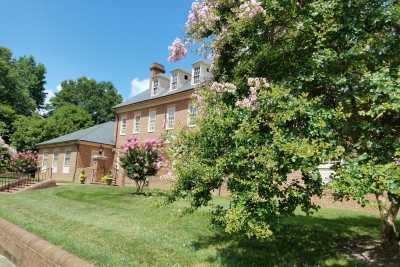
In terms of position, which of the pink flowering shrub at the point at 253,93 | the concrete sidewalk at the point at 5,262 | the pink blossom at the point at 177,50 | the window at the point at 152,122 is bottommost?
the concrete sidewalk at the point at 5,262

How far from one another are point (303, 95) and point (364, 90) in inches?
33.5

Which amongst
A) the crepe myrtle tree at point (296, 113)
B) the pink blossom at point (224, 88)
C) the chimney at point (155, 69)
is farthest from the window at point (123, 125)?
the pink blossom at point (224, 88)

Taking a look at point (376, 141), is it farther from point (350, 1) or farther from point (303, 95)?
point (350, 1)

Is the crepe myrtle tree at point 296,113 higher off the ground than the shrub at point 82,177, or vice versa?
the crepe myrtle tree at point 296,113

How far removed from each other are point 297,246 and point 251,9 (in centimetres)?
512

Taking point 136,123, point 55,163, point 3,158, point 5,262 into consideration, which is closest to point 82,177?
point 136,123

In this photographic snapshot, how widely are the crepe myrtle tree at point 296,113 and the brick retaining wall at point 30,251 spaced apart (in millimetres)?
2191

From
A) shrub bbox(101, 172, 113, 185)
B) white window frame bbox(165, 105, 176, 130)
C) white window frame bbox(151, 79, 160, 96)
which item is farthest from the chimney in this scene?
shrub bbox(101, 172, 113, 185)

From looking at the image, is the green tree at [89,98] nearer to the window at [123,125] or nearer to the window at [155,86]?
the window at [123,125]

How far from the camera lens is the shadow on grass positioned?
666cm

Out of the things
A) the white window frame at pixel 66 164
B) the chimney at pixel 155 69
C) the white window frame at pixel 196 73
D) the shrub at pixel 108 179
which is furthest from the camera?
the white window frame at pixel 66 164

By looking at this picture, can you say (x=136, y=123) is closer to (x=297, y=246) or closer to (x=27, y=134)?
(x=27, y=134)

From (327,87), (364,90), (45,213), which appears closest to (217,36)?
(327,87)

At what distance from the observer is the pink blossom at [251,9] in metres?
5.65
